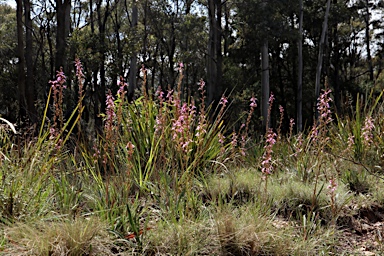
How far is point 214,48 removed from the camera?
16.5 m

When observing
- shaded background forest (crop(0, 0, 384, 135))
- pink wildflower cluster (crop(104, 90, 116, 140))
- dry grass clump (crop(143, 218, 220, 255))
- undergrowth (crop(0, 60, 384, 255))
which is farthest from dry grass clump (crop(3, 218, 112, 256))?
shaded background forest (crop(0, 0, 384, 135))

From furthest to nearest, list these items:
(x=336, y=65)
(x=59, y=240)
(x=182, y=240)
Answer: (x=336, y=65) < (x=182, y=240) < (x=59, y=240)


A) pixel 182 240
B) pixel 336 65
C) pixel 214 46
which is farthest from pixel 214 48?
pixel 182 240

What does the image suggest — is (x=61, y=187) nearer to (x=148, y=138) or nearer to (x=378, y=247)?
(x=148, y=138)

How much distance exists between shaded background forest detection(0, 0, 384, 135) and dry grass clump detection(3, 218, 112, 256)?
1131 centimetres

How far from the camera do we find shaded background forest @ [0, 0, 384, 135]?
54.1ft

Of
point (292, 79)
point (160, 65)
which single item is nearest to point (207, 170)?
point (292, 79)

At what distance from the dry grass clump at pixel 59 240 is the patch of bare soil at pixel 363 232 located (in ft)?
5.31

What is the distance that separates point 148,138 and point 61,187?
132 cm

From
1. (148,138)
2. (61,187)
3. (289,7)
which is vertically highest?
(289,7)

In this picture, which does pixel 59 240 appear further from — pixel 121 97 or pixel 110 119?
pixel 121 97

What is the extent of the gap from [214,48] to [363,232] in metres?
13.7

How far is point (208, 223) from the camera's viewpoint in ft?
9.04

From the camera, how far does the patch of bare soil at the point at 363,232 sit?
2.95 m
